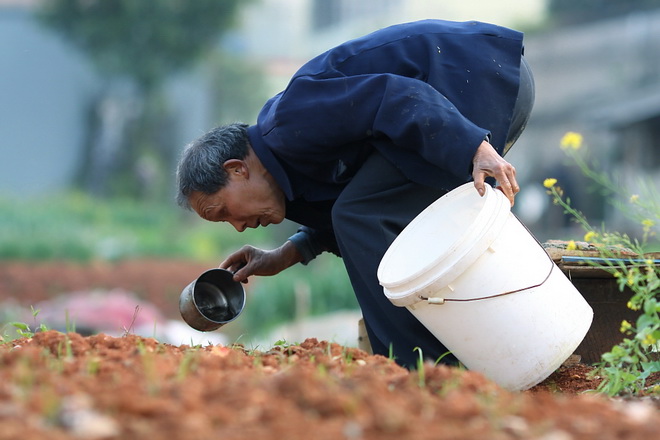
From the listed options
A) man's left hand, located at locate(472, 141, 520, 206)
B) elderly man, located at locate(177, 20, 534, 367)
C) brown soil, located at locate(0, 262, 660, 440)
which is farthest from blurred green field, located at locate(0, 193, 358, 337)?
brown soil, located at locate(0, 262, 660, 440)

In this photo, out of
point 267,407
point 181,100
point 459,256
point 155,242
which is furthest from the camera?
point 181,100

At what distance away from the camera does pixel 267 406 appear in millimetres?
1758

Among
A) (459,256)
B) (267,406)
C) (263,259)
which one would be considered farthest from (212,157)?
(267,406)

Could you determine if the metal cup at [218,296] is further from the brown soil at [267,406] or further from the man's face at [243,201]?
the brown soil at [267,406]

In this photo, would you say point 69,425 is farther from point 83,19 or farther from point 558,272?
point 83,19

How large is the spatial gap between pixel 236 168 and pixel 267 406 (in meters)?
2.04

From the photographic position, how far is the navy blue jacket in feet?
10.7

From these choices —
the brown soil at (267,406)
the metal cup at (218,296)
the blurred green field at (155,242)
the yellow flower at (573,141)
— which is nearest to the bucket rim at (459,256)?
the brown soil at (267,406)

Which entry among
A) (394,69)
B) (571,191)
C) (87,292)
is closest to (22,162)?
(87,292)

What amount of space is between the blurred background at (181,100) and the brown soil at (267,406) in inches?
410

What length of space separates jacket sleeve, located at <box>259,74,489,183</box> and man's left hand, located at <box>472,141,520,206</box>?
0.17ft

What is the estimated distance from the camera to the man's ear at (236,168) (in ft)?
12.1

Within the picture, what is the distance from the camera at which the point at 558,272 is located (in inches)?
118

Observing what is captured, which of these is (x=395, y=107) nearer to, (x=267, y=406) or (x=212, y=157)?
(x=212, y=157)
